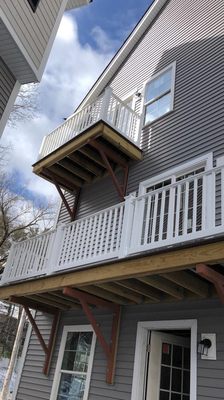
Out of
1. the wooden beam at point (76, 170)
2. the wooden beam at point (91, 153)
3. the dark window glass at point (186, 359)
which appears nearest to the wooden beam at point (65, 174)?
the wooden beam at point (76, 170)

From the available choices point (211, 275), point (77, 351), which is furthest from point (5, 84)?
point (77, 351)

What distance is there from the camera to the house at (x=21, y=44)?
5957 mm

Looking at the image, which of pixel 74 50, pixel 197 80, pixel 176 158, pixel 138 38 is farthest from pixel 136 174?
pixel 74 50

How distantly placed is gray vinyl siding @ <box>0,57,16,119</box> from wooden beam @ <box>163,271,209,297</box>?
4125mm

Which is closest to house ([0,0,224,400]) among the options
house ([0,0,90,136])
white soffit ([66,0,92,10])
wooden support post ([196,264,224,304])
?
wooden support post ([196,264,224,304])

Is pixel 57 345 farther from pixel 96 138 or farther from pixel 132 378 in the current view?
pixel 96 138

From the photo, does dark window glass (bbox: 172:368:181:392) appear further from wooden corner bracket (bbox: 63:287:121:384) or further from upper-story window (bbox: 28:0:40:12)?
upper-story window (bbox: 28:0:40:12)

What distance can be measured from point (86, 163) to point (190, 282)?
4682 mm

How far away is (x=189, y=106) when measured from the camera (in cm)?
748

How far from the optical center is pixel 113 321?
20.5ft

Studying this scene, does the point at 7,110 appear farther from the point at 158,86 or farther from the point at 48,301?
the point at 158,86

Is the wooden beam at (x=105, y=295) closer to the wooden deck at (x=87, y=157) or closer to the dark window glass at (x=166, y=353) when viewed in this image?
the dark window glass at (x=166, y=353)

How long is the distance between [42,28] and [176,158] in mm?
3788

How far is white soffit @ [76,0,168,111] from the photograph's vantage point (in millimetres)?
10328
